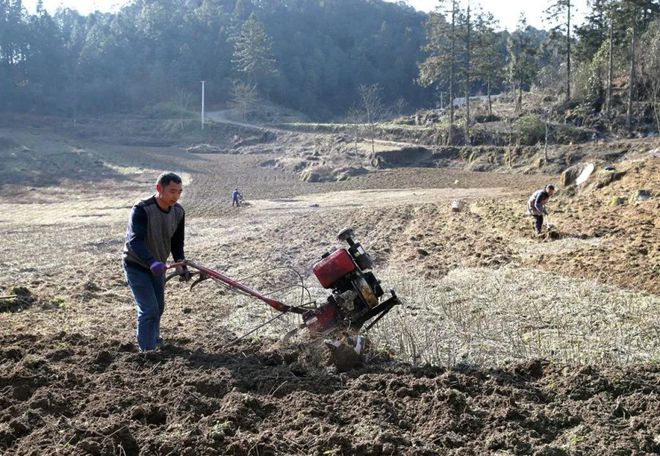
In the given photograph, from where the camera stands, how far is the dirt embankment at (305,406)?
4.70 metres

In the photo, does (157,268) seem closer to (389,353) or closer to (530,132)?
A: (389,353)

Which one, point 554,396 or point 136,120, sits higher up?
point 136,120

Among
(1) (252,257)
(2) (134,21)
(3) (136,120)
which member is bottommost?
(1) (252,257)

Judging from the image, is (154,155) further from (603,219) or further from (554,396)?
(554,396)

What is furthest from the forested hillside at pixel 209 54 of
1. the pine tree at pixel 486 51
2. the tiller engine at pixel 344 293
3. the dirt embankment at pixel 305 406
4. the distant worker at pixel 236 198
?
the dirt embankment at pixel 305 406

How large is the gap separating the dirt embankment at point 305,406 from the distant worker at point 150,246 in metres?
0.35

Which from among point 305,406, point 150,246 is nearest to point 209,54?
point 150,246

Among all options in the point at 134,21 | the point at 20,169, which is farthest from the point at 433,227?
the point at 134,21

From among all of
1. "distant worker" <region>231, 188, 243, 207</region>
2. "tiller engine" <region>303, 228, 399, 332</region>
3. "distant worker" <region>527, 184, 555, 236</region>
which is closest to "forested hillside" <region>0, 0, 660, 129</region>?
"distant worker" <region>231, 188, 243, 207</region>

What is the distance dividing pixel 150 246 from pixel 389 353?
251cm

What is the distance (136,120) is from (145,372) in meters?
69.1

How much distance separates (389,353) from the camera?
22.2ft

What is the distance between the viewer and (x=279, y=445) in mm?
4707

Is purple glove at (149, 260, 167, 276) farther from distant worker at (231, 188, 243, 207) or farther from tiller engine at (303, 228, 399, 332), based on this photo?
distant worker at (231, 188, 243, 207)
